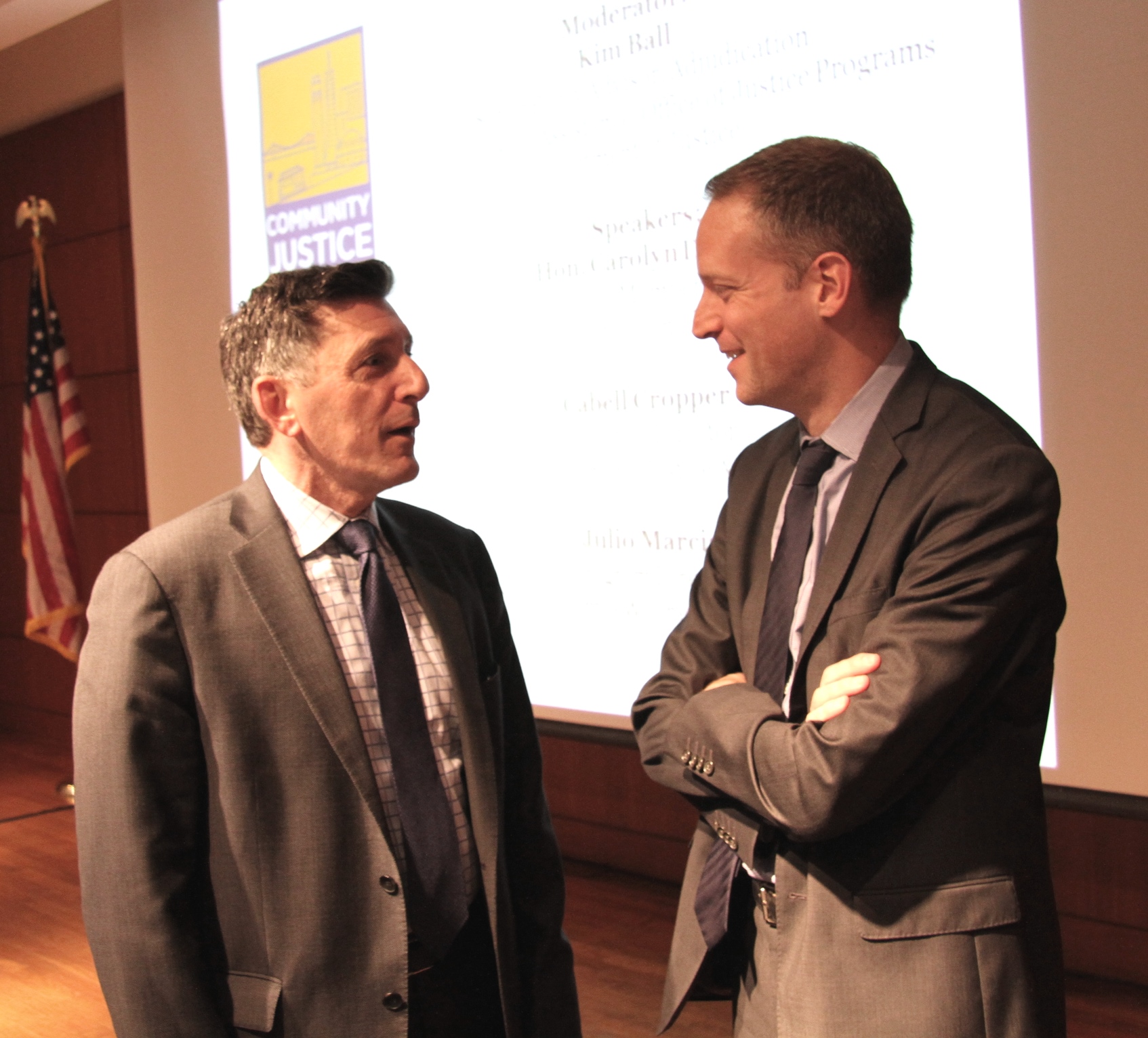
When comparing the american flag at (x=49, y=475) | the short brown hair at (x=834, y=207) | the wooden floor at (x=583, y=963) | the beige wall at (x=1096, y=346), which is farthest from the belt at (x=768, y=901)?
the american flag at (x=49, y=475)

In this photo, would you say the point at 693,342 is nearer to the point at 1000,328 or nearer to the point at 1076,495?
the point at 1000,328

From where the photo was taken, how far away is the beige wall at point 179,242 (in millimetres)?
4664

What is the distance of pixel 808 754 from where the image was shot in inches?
51.1

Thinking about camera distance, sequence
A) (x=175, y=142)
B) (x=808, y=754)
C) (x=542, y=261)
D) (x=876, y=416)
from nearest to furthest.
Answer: (x=808, y=754) → (x=876, y=416) → (x=542, y=261) → (x=175, y=142)

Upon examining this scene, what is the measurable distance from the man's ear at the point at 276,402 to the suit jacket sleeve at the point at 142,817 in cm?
31

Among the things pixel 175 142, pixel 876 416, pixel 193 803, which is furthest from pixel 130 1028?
pixel 175 142

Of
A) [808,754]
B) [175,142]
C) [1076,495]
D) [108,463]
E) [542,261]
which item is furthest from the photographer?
[108,463]

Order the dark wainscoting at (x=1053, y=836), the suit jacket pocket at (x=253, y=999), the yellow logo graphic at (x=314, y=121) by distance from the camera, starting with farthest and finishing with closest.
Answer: the yellow logo graphic at (x=314, y=121), the dark wainscoting at (x=1053, y=836), the suit jacket pocket at (x=253, y=999)

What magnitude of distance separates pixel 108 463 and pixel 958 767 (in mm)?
6016

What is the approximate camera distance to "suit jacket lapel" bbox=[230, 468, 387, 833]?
1.53 meters

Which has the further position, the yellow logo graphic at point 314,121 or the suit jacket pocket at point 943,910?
the yellow logo graphic at point 314,121

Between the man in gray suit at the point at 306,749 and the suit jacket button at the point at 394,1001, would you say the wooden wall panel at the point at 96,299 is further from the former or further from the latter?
the suit jacket button at the point at 394,1001

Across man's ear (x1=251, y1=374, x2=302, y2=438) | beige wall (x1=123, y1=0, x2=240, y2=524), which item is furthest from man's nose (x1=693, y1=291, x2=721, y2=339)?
beige wall (x1=123, y1=0, x2=240, y2=524)

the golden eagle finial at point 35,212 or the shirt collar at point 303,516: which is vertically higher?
the golden eagle finial at point 35,212
